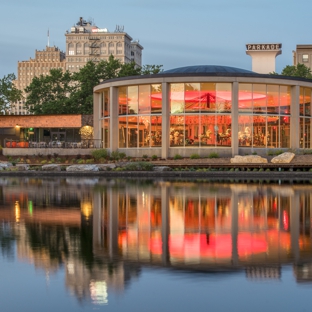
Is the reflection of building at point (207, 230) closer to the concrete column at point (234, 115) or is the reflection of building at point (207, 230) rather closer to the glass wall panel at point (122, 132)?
the concrete column at point (234, 115)

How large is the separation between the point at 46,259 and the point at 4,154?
44.2 metres

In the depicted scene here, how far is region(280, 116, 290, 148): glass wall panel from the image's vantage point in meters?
50.1

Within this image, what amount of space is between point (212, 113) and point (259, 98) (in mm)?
4215

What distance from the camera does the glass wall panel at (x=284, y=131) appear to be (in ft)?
164

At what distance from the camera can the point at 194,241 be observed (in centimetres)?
1253

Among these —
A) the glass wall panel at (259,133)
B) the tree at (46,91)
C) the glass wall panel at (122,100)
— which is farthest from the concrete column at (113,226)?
the tree at (46,91)

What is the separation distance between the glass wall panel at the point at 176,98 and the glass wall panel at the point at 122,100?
4.53m

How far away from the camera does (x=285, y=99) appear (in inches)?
1983

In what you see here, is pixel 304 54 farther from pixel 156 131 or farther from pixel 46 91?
pixel 156 131

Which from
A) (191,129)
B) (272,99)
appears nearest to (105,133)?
(191,129)

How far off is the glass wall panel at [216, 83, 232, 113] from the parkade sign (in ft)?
92.4

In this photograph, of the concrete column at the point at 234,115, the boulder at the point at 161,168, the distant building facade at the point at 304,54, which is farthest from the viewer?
the distant building facade at the point at 304,54

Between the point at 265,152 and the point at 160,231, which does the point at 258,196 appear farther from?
the point at 265,152

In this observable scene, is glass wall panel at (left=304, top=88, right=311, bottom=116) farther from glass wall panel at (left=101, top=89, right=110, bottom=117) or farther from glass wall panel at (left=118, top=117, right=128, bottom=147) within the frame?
glass wall panel at (left=101, top=89, right=110, bottom=117)
